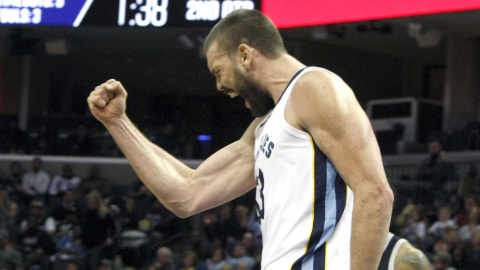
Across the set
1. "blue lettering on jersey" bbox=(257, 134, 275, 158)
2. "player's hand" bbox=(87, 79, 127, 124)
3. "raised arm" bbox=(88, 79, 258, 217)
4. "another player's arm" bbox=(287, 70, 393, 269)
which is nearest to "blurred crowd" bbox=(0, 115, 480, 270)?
"raised arm" bbox=(88, 79, 258, 217)

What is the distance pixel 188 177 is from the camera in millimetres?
2682

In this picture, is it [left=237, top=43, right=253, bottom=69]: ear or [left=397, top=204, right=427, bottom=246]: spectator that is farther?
[left=397, top=204, right=427, bottom=246]: spectator

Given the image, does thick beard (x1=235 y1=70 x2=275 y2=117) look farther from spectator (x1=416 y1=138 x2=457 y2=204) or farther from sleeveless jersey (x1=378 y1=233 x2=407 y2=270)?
spectator (x1=416 y1=138 x2=457 y2=204)

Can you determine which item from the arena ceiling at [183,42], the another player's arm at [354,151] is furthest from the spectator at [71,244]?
the another player's arm at [354,151]

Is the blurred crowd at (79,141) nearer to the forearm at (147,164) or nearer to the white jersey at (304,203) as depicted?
the forearm at (147,164)

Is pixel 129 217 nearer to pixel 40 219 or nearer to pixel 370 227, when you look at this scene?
pixel 40 219

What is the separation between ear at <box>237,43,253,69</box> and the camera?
2.26 meters

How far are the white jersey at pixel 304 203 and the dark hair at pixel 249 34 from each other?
16cm

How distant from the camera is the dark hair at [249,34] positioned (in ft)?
7.44

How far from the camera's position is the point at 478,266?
297 inches

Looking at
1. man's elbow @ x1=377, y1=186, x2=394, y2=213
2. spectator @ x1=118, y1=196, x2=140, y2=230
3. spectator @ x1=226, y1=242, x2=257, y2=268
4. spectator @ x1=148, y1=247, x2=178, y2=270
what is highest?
man's elbow @ x1=377, y1=186, x2=394, y2=213

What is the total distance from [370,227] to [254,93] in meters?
0.58

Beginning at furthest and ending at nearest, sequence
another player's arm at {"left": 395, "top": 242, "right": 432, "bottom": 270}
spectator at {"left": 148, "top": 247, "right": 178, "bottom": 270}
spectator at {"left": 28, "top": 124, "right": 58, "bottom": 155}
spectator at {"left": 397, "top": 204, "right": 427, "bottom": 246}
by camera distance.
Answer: spectator at {"left": 28, "top": 124, "right": 58, "bottom": 155}, spectator at {"left": 148, "top": 247, "right": 178, "bottom": 270}, spectator at {"left": 397, "top": 204, "right": 427, "bottom": 246}, another player's arm at {"left": 395, "top": 242, "right": 432, "bottom": 270}

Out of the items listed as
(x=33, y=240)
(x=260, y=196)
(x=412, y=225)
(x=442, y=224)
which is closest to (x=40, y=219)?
(x=33, y=240)
